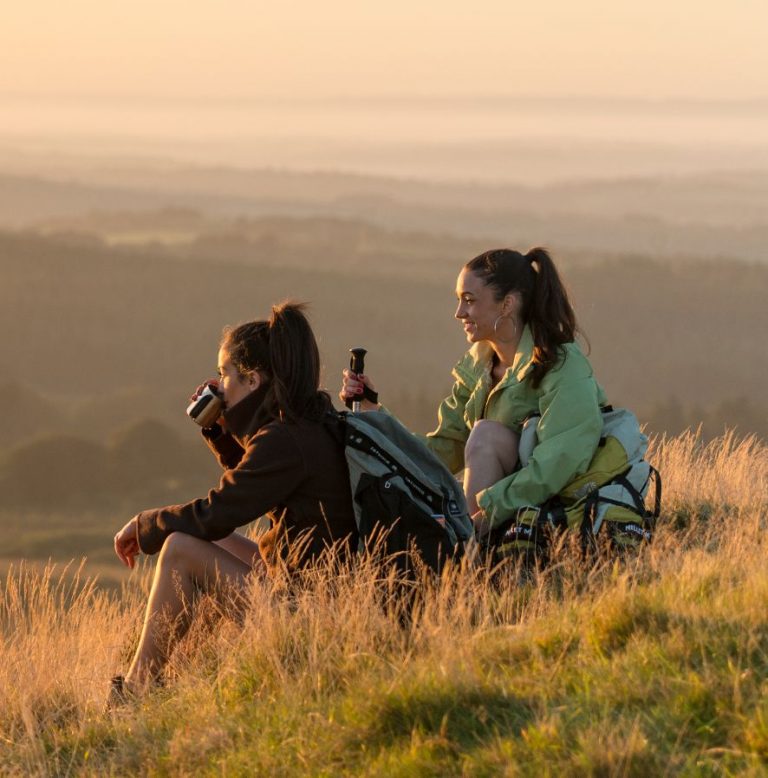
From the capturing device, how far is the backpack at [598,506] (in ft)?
22.3

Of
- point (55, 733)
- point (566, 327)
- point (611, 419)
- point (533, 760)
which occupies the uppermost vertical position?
point (566, 327)

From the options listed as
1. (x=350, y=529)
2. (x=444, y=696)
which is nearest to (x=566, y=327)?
(x=350, y=529)

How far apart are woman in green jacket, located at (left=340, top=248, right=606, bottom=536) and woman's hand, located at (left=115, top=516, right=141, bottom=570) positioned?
5.21 feet

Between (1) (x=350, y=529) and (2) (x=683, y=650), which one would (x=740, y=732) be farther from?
(1) (x=350, y=529)

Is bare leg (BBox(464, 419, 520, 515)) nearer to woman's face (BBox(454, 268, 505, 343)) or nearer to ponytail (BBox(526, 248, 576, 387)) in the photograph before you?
ponytail (BBox(526, 248, 576, 387))

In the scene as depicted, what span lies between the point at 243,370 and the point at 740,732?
2732 mm

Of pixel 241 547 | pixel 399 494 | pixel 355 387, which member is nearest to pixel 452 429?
pixel 355 387

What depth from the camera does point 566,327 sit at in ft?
23.5

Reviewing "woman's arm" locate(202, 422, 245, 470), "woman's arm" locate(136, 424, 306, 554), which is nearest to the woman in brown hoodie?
"woman's arm" locate(136, 424, 306, 554)

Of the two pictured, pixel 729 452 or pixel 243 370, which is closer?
pixel 243 370

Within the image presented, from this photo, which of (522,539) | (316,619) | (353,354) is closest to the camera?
(316,619)

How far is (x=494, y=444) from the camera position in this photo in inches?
281

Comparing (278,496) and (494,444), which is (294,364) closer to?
(278,496)

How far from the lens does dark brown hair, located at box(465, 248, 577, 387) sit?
23.4ft
